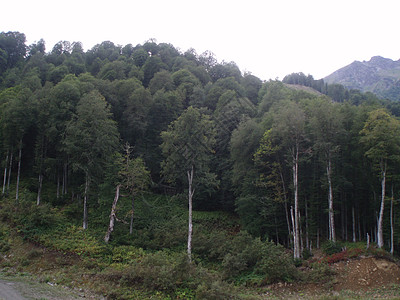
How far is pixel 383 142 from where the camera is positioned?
21156mm

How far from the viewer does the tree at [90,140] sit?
25.2m

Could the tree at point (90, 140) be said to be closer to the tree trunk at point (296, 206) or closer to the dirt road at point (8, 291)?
the dirt road at point (8, 291)

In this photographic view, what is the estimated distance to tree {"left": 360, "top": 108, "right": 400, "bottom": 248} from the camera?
69.6 ft

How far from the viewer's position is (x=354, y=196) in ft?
90.4

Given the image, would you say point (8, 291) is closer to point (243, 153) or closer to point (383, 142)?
point (243, 153)

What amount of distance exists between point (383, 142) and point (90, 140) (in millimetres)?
25219

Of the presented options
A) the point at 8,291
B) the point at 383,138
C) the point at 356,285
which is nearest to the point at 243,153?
the point at 383,138

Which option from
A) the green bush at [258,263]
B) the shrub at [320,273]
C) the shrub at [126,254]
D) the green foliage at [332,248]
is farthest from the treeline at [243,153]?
the shrub at [126,254]

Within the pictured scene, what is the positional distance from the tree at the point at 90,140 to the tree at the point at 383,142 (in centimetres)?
2299

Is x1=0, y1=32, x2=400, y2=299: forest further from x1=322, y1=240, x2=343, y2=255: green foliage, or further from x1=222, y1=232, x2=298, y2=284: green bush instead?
x1=322, y1=240, x2=343, y2=255: green foliage

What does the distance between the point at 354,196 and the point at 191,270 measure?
19.7m

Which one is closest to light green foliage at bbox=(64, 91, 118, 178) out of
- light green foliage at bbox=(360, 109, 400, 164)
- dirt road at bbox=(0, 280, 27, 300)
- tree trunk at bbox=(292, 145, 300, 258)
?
dirt road at bbox=(0, 280, 27, 300)

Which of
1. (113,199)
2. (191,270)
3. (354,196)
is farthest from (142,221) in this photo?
(354,196)

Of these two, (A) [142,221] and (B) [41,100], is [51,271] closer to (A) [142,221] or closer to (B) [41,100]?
(A) [142,221]
